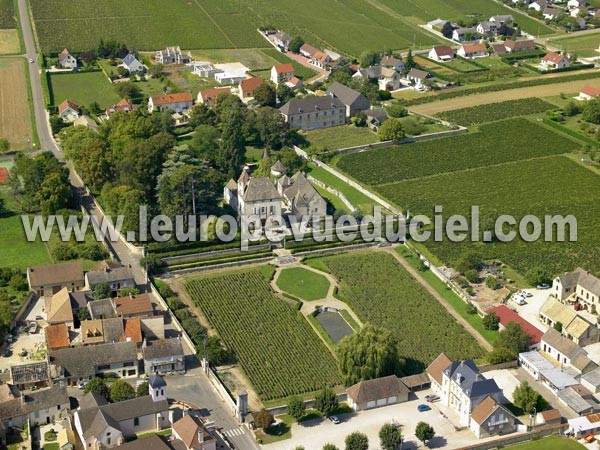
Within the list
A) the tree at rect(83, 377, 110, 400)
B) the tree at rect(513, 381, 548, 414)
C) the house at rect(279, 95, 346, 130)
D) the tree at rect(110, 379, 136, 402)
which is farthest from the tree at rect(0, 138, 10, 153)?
the tree at rect(513, 381, 548, 414)

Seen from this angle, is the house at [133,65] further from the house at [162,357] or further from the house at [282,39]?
the house at [162,357]

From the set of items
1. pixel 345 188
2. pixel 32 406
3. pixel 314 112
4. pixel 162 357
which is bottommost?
pixel 345 188

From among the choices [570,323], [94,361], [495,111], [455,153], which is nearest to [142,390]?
[94,361]

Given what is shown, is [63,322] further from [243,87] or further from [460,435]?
[243,87]

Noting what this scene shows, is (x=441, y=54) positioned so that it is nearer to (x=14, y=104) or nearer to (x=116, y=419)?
(x=14, y=104)

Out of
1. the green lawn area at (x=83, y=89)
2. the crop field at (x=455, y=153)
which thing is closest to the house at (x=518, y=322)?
the crop field at (x=455, y=153)

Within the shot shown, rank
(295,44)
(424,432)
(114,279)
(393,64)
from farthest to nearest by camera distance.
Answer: (295,44)
(393,64)
(114,279)
(424,432)

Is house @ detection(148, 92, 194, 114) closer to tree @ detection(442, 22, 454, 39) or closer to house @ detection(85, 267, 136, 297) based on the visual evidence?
house @ detection(85, 267, 136, 297)
